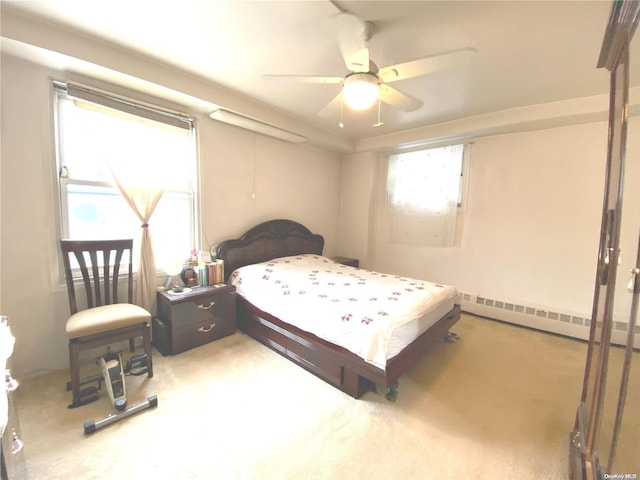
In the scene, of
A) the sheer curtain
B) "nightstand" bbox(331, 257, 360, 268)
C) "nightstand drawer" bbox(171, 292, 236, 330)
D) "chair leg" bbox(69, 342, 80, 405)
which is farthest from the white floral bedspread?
"chair leg" bbox(69, 342, 80, 405)

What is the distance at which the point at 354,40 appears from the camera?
4.92 feet

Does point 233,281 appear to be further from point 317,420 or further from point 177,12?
point 177,12

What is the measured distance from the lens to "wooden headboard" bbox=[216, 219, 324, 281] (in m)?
3.15

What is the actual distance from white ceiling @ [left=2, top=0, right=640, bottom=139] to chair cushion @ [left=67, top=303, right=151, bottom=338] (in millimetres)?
2026

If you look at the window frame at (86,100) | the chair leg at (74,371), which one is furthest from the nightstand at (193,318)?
the chair leg at (74,371)

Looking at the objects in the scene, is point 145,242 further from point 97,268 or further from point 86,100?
point 86,100

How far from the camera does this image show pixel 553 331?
3.06m

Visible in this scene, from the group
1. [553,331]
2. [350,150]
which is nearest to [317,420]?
[553,331]

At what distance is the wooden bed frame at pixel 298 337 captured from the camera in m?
1.89

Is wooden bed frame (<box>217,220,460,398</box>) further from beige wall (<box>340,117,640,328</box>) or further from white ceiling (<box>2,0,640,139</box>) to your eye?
white ceiling (<box>2,0,640,139</box>)

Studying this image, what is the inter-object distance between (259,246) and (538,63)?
3217mm

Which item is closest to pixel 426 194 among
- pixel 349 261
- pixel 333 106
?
pixel 349 261

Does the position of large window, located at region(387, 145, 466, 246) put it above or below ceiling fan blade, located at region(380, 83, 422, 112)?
below

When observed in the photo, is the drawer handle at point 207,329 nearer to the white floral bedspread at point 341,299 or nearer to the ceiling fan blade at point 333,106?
the white floral bedspread at point 341,299
